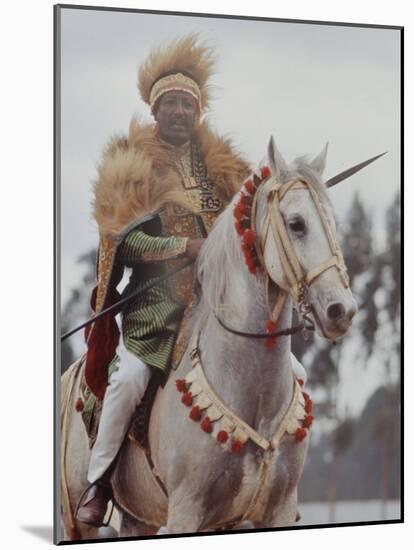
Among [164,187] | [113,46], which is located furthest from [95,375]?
[113,46]

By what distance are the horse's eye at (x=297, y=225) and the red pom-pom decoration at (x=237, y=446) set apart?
102 cm

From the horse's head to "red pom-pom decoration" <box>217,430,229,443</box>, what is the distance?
666 mm

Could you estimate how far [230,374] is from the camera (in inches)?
295

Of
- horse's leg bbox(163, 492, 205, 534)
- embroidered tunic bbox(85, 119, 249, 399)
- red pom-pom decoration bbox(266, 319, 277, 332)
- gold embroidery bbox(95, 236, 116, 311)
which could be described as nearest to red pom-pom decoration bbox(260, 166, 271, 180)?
embroidered tunic bbox(85, 119, 249, 399)

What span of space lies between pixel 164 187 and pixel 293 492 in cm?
162

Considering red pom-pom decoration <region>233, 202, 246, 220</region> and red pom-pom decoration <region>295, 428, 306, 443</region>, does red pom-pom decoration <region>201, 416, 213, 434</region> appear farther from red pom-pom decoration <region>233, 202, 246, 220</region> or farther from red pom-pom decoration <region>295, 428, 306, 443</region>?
red pom-pom decoration <region>233, 202, 246, 220</region>

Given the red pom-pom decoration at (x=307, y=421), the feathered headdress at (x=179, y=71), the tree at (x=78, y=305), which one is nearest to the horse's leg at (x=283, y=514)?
the red pom-pom decoration at (x=307, y=421)

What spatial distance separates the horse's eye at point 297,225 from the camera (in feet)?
24.4

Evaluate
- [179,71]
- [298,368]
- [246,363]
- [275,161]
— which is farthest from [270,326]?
[179,71]

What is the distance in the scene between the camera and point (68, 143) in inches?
289

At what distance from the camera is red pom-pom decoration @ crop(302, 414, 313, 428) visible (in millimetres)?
7781

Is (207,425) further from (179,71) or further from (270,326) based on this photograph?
(179,71)

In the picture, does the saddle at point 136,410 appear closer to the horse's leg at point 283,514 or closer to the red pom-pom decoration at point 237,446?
the red pom-pom decoration at point 237,446

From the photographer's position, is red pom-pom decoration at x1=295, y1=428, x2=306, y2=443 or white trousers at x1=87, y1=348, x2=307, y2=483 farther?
red pom-pom decoration at x1=295, y1=428, x2=306, y2=443
